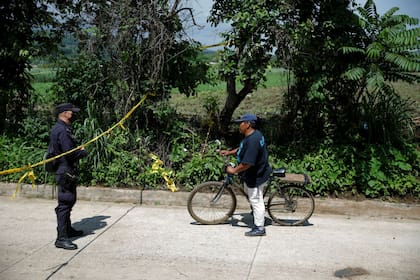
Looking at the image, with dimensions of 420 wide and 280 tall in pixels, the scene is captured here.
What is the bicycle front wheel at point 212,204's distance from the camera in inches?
277

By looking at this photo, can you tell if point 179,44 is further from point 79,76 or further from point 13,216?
point 13,216

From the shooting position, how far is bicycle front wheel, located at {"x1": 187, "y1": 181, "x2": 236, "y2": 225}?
7039 millimetres

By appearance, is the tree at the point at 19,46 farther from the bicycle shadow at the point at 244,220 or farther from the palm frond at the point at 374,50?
the palm frond at the point at 374,50

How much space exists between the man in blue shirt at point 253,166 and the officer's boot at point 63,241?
7.33 feet

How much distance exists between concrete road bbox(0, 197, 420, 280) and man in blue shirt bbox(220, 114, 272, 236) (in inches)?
14.0

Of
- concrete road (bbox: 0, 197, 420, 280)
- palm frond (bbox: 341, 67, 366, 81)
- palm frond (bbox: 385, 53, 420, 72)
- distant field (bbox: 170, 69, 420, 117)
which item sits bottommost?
concrete road (bbox: 0, 197, 420, 280)

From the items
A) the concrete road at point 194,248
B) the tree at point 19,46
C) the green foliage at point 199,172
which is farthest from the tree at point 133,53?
the concrete road at point 194,248

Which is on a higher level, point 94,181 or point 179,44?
point 179,44

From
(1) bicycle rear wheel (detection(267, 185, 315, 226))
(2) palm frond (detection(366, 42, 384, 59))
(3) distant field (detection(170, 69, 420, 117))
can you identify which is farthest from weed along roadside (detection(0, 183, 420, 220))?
(3) distant field (detection(170, 69, 420, 117))

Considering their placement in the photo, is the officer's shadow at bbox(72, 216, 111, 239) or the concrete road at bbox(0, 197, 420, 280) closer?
the concrete road at bbox(0, 197, 420, 280)

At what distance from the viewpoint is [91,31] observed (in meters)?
8.57

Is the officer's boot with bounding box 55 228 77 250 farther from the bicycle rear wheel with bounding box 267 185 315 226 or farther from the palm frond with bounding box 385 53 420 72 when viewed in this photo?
the palm frond with bounding box 385 53 420 72

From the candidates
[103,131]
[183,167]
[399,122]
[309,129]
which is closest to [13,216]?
[103,131]

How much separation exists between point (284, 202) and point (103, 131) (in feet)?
11.9
